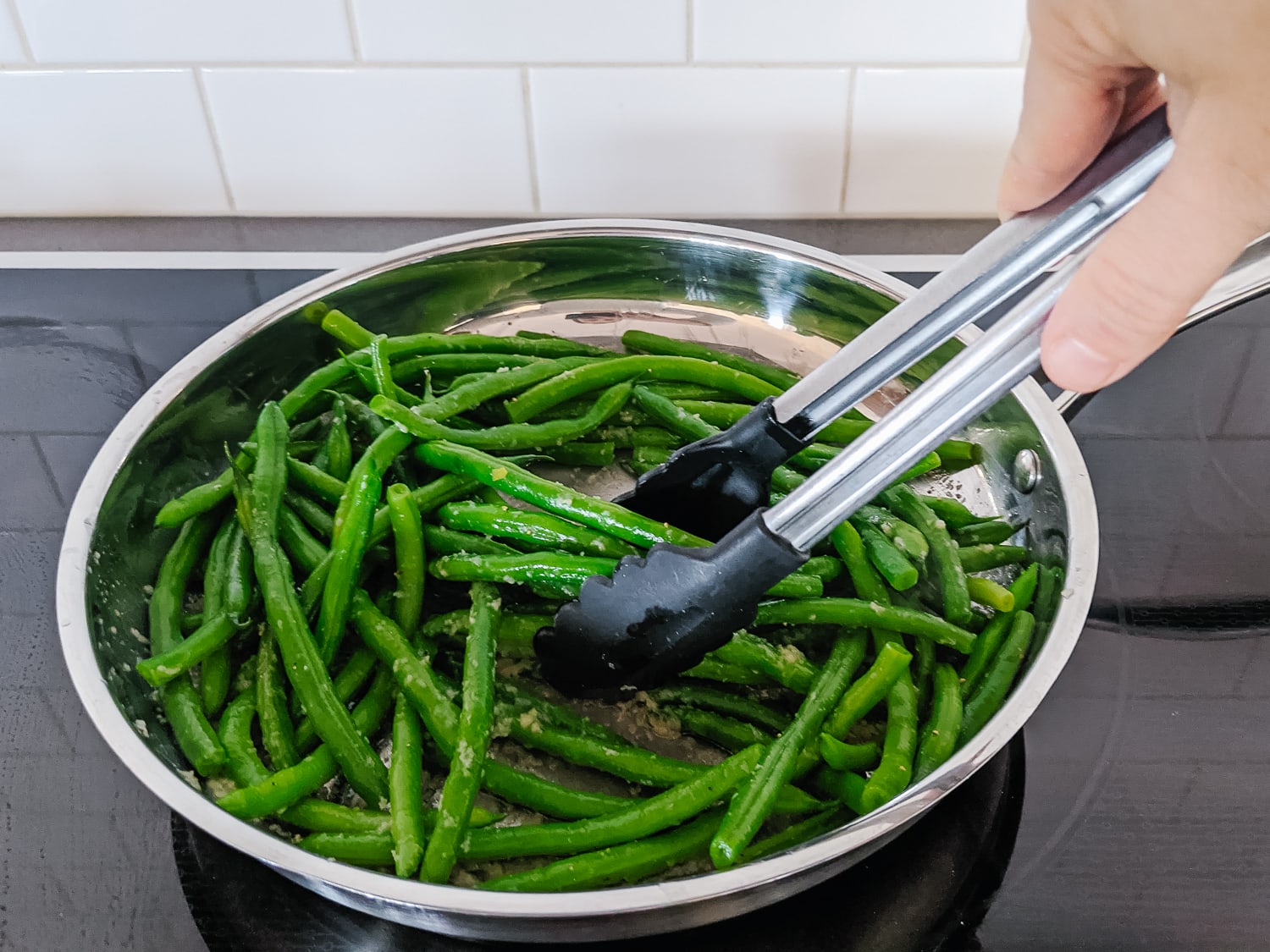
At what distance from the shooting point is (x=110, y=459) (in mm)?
1126

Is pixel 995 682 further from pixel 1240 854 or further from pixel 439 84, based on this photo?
pixel 439 84

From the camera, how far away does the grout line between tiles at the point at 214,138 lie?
1.65 meters

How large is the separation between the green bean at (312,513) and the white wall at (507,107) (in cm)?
77

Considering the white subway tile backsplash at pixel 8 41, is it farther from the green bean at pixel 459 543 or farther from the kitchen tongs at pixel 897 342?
the kitchen tongs at pixel 897 342

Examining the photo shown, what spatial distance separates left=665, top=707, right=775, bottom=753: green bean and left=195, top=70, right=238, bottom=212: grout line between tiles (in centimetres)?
131

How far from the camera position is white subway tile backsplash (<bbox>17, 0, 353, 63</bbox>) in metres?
1.56

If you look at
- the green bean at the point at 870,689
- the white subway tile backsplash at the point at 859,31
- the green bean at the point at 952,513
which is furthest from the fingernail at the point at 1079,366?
the white subway tile backsplash at the point at 859,31

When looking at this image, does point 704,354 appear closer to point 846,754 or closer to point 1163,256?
point 846,754

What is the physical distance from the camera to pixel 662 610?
980 millimetres

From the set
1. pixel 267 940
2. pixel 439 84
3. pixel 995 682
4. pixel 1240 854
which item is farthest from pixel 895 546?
pixel 439 84

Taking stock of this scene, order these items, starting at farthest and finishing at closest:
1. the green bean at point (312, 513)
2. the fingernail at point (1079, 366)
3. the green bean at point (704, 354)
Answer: the green bean at point (704, 354)
the green bean at point (312, 513)
the fingernail at point (1079, 366)

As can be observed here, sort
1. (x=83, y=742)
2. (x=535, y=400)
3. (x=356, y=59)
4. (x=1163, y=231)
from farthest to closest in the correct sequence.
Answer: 1. (x=356, y=59)
2. (x=535, y=400)
3. (x=83, y=742)
4. (x=1163, y=231)

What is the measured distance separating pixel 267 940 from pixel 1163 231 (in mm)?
928

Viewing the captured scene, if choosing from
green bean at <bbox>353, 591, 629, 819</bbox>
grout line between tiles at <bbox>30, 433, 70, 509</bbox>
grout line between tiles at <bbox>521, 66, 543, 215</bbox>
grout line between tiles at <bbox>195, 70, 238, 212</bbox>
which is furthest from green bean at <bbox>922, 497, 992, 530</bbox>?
grout line between tiles at <bbox>195, 70, 238, 212</bbox>
